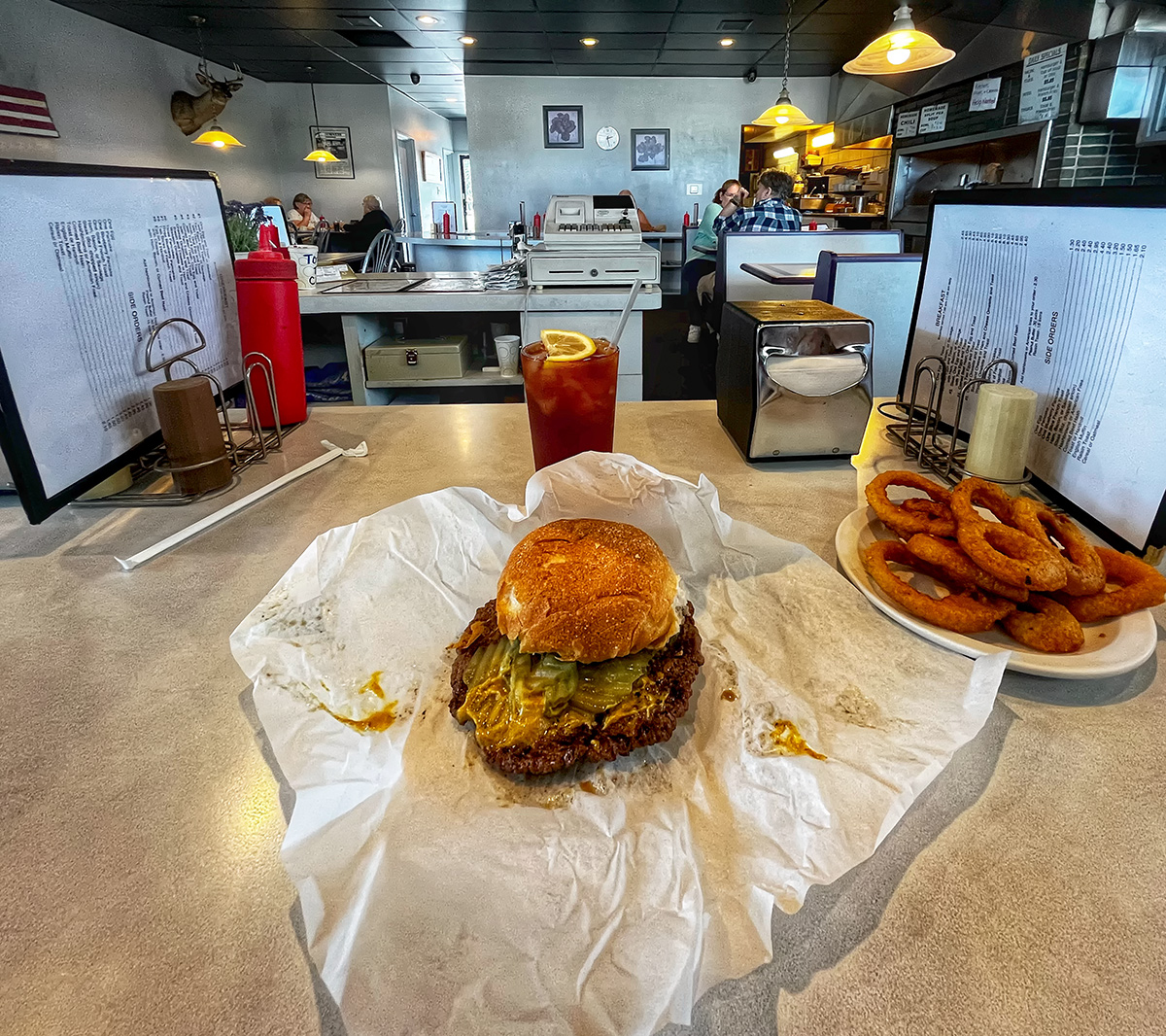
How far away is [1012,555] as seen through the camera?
871 millimetres

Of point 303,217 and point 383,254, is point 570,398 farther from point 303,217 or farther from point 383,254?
point 303,217

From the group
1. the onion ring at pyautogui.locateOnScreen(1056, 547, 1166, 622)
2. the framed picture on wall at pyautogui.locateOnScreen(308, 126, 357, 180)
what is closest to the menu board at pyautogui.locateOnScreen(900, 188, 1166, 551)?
the onion ring at pyautogui.locateOnScreen(1056, 547, 1166, 622)

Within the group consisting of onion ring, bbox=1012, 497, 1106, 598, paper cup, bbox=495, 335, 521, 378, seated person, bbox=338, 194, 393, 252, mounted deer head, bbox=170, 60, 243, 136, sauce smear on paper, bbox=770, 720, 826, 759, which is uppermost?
mounted deer head, bbox=170, 60, 243, 136

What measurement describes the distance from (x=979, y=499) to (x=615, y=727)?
2.32 feet

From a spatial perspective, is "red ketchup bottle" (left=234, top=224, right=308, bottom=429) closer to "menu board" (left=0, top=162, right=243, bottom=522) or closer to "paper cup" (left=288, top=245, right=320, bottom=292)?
"menu board" (left=0, top=162, right=243, bottom=522)

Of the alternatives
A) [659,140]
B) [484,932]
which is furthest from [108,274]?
[659,140]

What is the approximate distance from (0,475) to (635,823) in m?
1.47

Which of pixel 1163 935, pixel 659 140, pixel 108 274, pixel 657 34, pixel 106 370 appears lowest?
pixel 1163 935

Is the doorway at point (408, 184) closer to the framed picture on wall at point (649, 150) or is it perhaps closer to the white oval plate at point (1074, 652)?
the framed picture on wall at point (649, 150)

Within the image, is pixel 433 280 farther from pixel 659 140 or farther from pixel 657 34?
pixel 659 140

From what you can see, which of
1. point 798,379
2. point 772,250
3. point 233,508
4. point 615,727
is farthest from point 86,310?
point 772,250

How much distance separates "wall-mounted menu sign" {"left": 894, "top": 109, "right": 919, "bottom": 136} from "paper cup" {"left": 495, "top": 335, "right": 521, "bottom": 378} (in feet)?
18.5

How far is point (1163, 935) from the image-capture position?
54cm

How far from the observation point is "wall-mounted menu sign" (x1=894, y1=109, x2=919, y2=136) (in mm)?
7270
